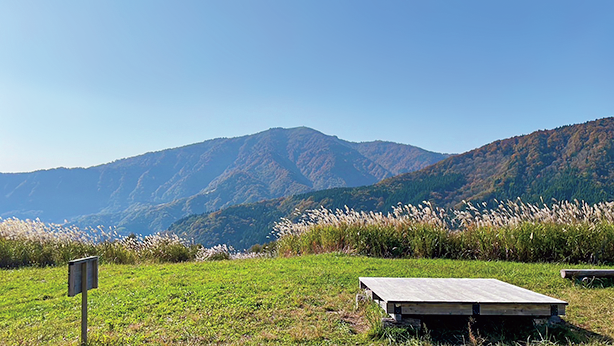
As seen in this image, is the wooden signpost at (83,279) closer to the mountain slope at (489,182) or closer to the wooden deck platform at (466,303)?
the wooden deck platform at (466,303)

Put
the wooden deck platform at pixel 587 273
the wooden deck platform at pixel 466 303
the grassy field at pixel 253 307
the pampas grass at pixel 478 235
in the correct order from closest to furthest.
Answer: the wooden deck platform at pixel 466 303 < the grassy field at pixel 253 307 < the wooden deck platform at pixel 587 273 < the pampas grass at pixel 478 235

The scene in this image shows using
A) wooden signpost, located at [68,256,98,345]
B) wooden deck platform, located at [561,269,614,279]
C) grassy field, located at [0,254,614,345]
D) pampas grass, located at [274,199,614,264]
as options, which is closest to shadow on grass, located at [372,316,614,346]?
grassy field, located at [0,254,614,345]

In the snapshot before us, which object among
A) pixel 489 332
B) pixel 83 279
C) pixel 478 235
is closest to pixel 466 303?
pixel 489 332

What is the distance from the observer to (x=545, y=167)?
9150 centimetres

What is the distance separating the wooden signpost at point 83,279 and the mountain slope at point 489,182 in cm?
7811

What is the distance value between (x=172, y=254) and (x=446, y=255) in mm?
7299

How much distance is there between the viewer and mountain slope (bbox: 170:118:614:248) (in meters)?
80.9

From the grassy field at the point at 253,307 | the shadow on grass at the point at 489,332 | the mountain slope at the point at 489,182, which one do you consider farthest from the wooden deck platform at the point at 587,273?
the mountain slope at the point at 489,182

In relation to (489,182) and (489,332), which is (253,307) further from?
(489,182)

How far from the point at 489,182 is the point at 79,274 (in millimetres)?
101626

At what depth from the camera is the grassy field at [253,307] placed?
4570mm

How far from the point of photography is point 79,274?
13.9ft

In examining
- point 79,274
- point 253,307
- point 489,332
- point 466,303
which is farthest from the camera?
point 253,307

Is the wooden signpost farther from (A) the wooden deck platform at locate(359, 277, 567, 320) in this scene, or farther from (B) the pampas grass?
(B) the pampas grass
